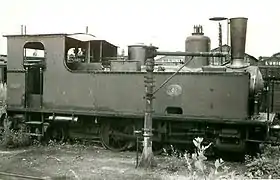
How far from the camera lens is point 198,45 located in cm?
941

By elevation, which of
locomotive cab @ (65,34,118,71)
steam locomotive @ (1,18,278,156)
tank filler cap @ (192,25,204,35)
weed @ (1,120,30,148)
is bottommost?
weed @ (1,120,30,148)

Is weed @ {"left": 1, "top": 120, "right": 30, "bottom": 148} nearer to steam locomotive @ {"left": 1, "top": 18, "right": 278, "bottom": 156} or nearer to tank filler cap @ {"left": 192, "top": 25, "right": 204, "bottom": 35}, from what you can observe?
steam locomotive @ {"left": 1, "top": 18, "right": 278, "bottom": 156}

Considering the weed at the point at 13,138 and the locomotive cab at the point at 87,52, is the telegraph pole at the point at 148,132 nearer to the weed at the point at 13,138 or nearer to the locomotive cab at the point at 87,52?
the locomotive cab at the point at 87,52

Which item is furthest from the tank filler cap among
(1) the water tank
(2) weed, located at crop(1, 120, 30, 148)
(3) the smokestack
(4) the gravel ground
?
(2) weed, located at crop(1, 120, 30, 148)

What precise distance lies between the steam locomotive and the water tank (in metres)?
0.02

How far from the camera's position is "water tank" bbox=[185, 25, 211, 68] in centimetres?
923

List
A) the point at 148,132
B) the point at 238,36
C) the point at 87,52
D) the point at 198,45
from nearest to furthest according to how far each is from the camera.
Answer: the point at 148,132 < the point at 238,36 < the point at 198,45 < the point at 87,52

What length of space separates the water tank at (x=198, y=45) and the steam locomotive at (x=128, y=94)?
2 centimetres

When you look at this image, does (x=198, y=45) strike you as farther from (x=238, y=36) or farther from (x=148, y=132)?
(x=148, y=132)

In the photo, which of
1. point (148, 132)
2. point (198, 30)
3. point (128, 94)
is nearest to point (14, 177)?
point (148, 132)

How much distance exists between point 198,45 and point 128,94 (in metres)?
2.05

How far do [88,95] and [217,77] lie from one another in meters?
3.19

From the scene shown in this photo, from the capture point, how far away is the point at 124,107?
928 cm

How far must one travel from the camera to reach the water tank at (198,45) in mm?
9234
